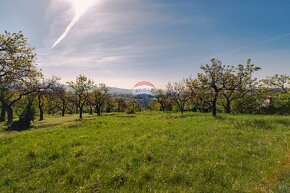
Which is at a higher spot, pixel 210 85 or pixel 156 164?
pixel 210 85

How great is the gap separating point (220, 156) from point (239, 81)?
99.5 ft

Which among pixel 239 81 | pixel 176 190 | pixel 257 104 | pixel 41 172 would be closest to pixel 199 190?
pixel 176 190

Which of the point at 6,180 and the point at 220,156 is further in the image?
the point at 220,156

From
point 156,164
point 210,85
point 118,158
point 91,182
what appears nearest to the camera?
point 91,182

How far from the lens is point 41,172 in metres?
9.74

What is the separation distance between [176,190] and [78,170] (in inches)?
191

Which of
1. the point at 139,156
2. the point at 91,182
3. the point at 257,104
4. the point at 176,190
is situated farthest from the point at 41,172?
the point at 257,104

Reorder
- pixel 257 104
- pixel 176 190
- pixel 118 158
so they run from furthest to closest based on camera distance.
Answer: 1. pixel 257 104
2. pixel 118 158
3. pixel 176 190

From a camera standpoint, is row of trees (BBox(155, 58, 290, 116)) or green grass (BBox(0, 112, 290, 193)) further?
row of trees (BBox(155, 58, 290, 116))

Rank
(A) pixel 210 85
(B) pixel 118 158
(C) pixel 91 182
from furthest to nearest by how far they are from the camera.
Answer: (A) pixel 210 85
(B) pixel 118 158
(C) pixel 91 182

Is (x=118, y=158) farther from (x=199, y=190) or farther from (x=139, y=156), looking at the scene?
(x=199, y=190)

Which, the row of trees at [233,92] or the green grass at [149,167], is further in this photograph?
the row of trees at [233,92]

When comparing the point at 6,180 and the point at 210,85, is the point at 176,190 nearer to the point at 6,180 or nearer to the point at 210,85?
the point at 6,180

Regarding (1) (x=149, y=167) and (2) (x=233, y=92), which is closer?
(1) (x=149, y=167)
